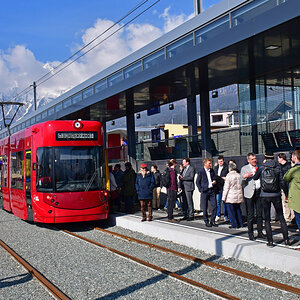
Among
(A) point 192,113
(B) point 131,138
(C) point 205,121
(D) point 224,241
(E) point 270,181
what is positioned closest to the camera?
(E) point 270,181

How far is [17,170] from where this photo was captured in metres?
15.4

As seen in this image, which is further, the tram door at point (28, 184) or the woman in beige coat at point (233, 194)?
the tram door at point (28, 184)

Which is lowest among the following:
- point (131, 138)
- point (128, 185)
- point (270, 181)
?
point (128, 185)

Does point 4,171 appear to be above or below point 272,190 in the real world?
above

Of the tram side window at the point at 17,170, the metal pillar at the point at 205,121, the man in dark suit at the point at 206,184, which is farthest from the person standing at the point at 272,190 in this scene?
the tram side window at the point at 17,170

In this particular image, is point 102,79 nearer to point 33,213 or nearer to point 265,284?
point 33,213

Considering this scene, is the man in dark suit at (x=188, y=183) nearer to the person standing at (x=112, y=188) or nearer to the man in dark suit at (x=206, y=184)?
the man in dark suit at (x=206, y=184)

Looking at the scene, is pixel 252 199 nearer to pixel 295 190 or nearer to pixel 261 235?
pixel 261 235

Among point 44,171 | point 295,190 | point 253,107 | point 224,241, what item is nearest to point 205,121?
point 253,107

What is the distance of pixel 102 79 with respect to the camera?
19719 millimetres

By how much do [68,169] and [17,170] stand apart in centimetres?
309

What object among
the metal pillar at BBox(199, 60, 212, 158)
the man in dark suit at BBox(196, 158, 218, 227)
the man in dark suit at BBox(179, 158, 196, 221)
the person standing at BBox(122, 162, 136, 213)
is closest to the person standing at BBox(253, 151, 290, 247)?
the man in dark suit at BBox(196, 158, 218, 227)

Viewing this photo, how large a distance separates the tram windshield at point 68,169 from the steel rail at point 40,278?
115 inches

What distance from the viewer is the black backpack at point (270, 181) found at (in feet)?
27.8
